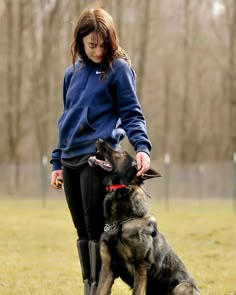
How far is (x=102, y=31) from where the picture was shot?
5176 millimetres

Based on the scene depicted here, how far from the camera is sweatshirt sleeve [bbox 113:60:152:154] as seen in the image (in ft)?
17.3

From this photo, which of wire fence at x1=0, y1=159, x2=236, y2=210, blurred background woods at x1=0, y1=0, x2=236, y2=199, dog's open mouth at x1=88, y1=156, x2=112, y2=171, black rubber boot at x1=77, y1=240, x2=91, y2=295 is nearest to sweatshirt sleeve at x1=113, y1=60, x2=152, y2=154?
dog's open mouth at x1=88, y1=156, x2=112, y2=171

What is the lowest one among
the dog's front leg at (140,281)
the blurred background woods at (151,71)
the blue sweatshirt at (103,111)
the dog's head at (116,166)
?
the dog's front leg at (140,281)

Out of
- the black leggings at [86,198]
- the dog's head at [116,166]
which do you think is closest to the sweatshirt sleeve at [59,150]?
the black leggings at [86,198]

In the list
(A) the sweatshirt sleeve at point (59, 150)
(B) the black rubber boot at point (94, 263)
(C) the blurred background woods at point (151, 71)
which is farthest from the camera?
(C) the blurred background woods at point (151, 71)

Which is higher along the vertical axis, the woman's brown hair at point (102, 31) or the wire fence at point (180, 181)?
the woman's brown hair at point (102, 31)

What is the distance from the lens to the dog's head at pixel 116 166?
17.0ft

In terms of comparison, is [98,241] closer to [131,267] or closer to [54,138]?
[131,267]

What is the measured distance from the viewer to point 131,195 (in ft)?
17.4

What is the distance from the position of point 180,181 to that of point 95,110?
2494cm

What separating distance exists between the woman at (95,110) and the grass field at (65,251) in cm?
204

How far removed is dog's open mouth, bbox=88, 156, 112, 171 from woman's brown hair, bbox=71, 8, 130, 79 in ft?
2.09

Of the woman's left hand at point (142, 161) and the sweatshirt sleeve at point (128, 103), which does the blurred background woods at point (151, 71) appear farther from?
the woman's left hand at point (142, 161)

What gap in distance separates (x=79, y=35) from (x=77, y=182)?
1.15 m
